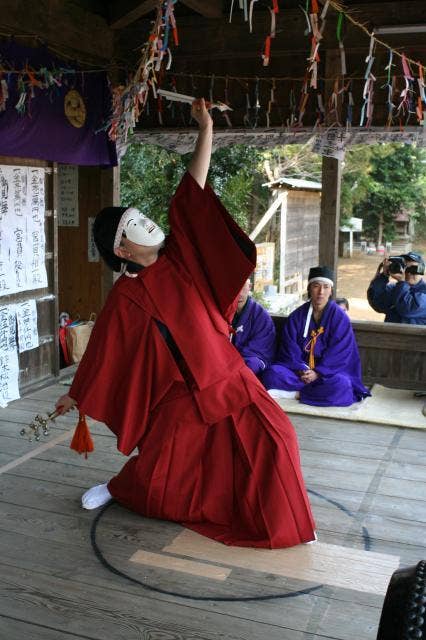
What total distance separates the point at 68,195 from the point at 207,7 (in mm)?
2120

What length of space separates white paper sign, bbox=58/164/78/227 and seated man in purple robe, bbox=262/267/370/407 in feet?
7.71

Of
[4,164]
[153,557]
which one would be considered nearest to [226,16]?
[4,164]

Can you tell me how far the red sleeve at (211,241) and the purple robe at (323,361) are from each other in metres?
2.58

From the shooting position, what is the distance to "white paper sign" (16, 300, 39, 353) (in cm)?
549

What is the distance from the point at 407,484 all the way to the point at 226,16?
4.12 m

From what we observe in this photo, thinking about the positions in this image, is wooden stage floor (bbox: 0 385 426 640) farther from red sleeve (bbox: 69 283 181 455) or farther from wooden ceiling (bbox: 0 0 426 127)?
wooden ceiling (bbox: 0 0 426 127)

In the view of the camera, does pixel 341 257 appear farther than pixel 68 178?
Yes

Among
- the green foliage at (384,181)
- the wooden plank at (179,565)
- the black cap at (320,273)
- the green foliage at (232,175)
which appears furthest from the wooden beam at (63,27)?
the green foliage at (384,181)

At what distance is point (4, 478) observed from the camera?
391 centimetres

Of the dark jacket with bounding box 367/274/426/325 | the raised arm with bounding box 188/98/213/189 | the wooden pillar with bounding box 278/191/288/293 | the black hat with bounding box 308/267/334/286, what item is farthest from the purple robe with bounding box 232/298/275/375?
the wooden pillar with bounding box 278/191/288/293

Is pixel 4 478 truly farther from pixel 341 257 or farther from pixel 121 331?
pixel 341 257

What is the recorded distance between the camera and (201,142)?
9.70 ft

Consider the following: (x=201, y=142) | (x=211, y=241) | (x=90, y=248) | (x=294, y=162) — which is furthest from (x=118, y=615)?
(x=294, y=162)

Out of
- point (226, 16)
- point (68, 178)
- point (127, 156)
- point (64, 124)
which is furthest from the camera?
point (127, 156)
